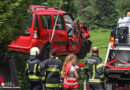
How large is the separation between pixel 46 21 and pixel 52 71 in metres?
6.92

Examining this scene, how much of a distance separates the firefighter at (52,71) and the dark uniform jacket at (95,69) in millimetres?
742

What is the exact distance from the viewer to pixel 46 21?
16.2m

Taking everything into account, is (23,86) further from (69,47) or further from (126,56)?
(69,47)

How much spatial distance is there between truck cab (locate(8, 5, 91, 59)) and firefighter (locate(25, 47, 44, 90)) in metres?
4.73

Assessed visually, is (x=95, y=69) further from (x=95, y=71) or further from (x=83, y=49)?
(x=83, y=49)

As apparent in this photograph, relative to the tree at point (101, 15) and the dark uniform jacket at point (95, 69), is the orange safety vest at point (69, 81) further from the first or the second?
the tree at point (101, 15)

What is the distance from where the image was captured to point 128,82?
1108 centimetres

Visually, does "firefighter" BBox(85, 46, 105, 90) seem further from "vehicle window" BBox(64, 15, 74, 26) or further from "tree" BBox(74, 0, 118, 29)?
"tree" BBox(74, 0, 118, 29)

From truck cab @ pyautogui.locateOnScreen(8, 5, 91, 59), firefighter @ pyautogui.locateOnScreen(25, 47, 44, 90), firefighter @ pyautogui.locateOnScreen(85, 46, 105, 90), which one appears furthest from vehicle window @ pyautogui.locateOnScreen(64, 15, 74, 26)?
firefighter @ pyautogui.locateOnScreen(85, 46, 105, 90)

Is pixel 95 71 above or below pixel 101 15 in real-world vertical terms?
above

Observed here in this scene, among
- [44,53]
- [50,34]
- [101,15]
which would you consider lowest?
[101,15]

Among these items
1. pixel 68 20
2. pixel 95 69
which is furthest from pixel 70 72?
pixel 68 20

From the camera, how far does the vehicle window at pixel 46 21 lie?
1603 cm

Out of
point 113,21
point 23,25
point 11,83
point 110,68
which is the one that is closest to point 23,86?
point 110,68
